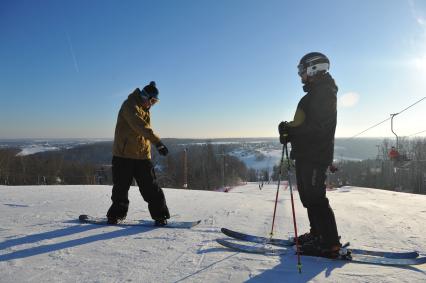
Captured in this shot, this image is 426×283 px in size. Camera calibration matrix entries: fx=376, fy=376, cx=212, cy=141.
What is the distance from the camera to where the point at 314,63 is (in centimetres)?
375

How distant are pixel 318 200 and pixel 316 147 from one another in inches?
19.8

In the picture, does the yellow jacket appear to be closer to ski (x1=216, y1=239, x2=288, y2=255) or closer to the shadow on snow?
the shadow on snow

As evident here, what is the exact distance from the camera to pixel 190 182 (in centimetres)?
7400

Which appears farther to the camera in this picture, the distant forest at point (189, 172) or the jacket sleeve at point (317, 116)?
the distant forest at point (189, 172)

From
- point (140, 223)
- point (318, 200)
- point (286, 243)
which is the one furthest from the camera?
point (140, 223)

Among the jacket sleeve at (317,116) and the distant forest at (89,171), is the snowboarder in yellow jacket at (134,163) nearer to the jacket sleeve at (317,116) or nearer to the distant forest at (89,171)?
the jacket sleeve at (317,116)

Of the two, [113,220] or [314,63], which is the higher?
[314,63]

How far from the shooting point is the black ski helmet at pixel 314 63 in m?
3.74

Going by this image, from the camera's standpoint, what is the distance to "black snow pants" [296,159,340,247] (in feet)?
Result: 11.5

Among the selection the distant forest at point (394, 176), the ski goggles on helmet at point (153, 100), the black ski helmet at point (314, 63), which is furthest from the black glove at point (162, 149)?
the distant forest at point (394, 176)

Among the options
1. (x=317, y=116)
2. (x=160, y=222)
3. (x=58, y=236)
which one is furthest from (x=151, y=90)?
(x=317, y=116)

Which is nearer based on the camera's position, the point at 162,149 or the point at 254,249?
the point at 254,249

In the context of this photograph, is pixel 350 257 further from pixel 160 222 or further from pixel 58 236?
pixel 58 236

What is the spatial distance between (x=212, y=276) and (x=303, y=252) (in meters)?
1.09
